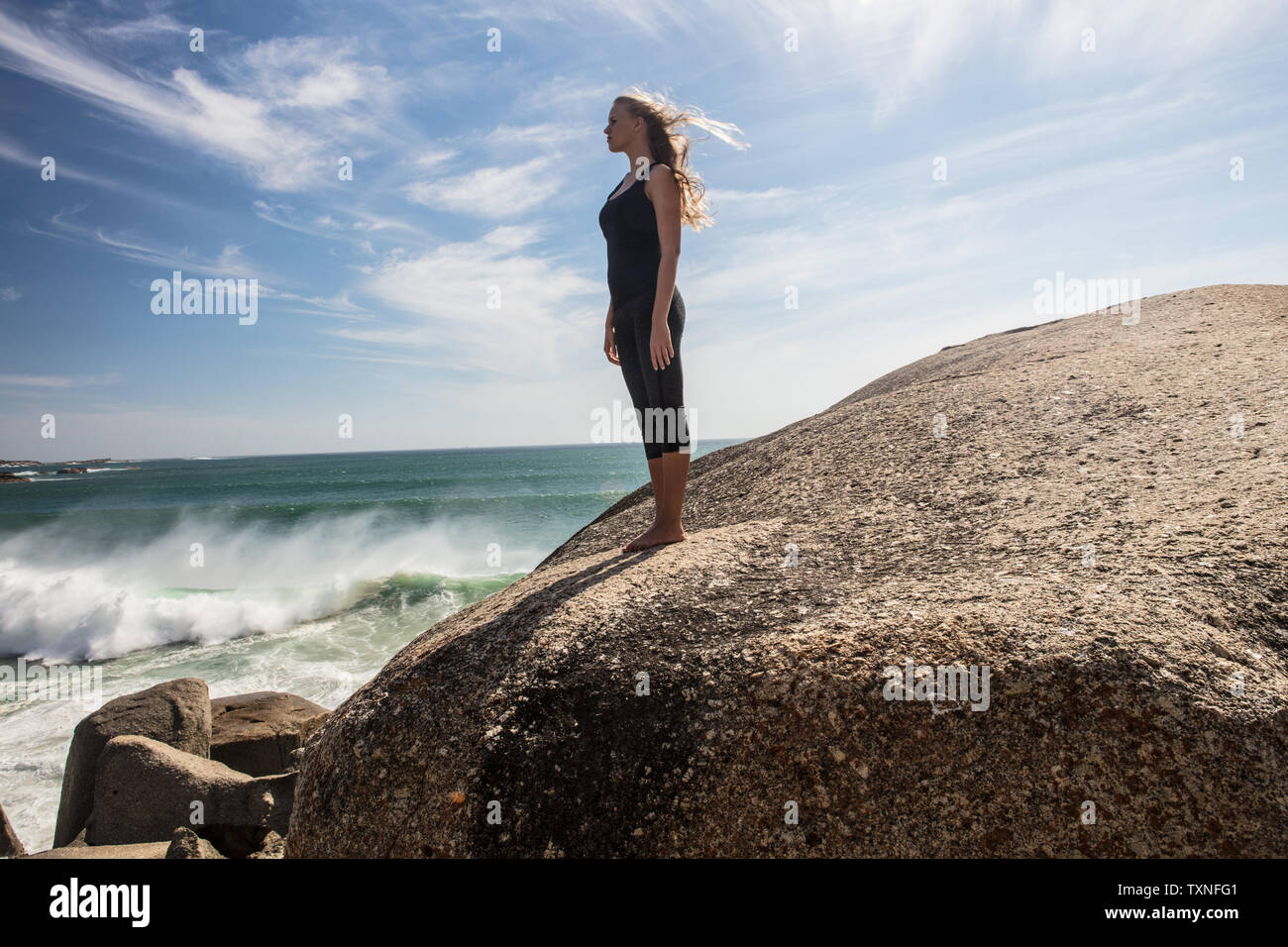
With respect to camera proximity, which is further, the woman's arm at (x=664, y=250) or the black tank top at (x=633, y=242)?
the black tank top at (x=633, y=242)

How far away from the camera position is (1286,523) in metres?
2.13

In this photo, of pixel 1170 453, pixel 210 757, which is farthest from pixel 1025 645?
pixel 210 757

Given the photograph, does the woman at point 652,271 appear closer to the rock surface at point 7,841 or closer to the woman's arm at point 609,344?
the woman's arm at point 609,344

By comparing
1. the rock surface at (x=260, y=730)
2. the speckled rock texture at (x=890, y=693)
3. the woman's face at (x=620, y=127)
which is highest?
the woman's face at (x=620, y=127)

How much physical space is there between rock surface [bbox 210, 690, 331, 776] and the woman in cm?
497

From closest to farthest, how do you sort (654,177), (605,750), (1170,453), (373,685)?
(605,750) < (373,685) < (1170,453) < (654,177)

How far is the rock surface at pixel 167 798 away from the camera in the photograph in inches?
193

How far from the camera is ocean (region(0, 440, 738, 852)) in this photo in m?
9.51

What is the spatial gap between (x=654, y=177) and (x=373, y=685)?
7.84 feet

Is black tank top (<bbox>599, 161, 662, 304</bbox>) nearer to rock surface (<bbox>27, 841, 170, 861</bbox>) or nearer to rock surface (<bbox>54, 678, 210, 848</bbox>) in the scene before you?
rock surface (<bbox>27, 841, 170, 861</bbox>)

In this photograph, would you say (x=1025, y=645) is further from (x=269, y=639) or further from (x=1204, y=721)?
(x=269, y=639)

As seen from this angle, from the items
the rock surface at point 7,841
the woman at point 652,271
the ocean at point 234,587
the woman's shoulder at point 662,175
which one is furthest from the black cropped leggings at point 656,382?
the ocean at point 234,587

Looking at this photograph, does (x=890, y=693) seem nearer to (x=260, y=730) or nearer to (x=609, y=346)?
(x=609, y=346)

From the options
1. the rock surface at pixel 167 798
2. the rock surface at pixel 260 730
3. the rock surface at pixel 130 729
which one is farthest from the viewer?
Answer: the rock surface at pixel 260 730
